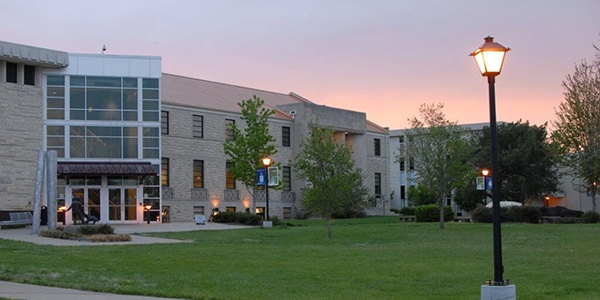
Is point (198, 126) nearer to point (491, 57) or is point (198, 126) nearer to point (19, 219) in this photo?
point (19, 219)

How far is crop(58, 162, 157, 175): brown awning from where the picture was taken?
141 ft

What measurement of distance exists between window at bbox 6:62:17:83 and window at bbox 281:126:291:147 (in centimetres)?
2359

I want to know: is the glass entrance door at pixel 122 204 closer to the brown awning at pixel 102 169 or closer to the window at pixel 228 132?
the brown awning at pixel 102 169

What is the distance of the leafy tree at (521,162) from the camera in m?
68.6

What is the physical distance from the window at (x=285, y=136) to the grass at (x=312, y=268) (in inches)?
1214

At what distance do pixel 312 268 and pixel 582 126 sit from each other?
2190 cm

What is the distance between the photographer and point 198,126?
5506cm

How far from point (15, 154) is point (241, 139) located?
43.3 feet

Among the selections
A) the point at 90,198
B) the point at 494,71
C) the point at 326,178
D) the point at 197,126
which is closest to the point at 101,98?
the point at 90,198

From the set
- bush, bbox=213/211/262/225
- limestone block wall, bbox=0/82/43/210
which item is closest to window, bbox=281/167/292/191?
bush, bbox=213/211/262/225

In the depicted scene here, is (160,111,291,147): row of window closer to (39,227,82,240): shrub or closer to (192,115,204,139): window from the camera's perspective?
(192,115,204,139): window

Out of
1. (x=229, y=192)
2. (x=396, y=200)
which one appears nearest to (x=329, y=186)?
(x=229, y=192)

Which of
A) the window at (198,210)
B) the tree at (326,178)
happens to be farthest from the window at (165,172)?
the tree at (326,178)

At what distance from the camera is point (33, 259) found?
2012 centimetres
